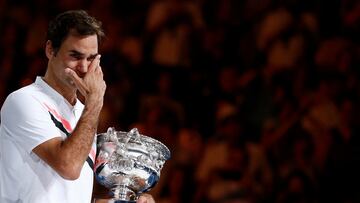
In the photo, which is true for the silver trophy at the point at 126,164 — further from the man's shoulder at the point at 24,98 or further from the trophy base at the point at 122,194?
the man's shoulder at the point at 24,98

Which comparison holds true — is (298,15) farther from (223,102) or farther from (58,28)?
(58,28)

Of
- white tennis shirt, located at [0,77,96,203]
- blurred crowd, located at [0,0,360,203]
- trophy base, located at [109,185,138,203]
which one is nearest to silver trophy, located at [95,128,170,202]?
trophy base, located at [109,185,138,203]

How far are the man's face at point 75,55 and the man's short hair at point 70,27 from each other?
18 mm

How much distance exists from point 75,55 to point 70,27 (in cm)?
11

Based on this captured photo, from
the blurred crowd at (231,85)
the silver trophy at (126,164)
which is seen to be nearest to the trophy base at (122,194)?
the silver trophy at (126,164)

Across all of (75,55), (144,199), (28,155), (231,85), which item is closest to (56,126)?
(28,155)

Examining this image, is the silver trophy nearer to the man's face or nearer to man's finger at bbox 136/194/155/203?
man's finger at bbox 136/194/155/203

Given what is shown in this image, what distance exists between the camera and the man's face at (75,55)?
2.88m

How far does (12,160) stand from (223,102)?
13.2ft

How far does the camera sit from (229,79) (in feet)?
22.5

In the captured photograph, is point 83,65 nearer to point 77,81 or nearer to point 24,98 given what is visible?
point 77,81

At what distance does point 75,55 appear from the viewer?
289cm

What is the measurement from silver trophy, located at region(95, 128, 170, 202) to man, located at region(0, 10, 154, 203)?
66mm

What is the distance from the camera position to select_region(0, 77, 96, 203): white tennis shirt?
2760mm
